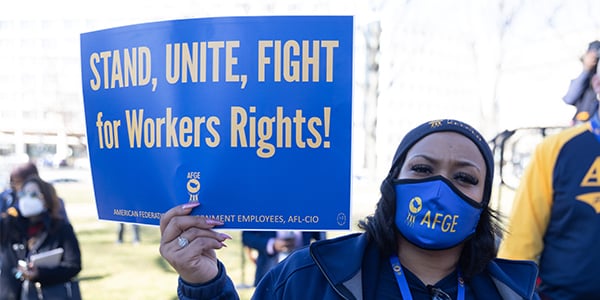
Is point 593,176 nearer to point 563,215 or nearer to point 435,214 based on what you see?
point 563,215

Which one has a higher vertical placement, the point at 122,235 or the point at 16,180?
the point at 16,180

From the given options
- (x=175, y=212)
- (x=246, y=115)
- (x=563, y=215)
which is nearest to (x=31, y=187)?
(x=175, y=212)

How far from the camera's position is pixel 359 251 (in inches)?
61.4

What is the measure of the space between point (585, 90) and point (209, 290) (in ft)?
8.01

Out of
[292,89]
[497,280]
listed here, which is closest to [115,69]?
[292,89]

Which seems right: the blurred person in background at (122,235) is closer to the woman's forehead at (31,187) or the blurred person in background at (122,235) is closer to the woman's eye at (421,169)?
the woman's forehead at (31,187)

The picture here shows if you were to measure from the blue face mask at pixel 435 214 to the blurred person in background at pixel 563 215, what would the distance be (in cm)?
87

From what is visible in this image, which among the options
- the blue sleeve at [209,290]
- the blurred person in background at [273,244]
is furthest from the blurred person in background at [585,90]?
the blurred person in background at [273,244]

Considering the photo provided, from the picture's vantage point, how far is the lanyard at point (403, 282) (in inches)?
58.2

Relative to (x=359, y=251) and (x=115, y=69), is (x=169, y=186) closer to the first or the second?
(x=115, y=69)

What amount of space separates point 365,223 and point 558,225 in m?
1.09

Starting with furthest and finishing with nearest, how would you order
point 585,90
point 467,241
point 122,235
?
point 122,235, point 585,90, point 467,241

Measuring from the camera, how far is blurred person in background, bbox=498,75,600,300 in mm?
2158

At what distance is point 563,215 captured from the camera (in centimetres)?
223
